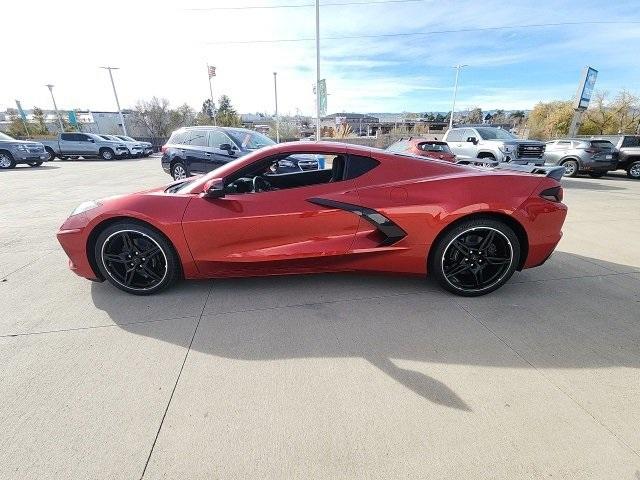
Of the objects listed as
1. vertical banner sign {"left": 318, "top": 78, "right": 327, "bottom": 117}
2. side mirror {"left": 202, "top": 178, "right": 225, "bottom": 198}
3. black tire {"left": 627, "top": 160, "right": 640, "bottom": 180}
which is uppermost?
vertical banner sign {"left": 318, "top": 78, "right": 327, "bottom": 117}

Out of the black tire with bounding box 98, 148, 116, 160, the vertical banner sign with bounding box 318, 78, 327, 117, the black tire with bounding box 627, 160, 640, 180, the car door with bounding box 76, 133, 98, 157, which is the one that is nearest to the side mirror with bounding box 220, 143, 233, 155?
the vertical banner sign with bounding box 318, 78, 327, 117

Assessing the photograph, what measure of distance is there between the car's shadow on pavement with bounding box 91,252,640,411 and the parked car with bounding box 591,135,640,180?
12174 mm

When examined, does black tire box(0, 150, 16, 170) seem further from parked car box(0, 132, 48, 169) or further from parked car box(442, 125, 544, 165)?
parked car box(442, 125, 544, 165)

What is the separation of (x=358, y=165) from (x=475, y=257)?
1287 millimetres

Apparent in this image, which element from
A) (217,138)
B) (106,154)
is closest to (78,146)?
(106,154)

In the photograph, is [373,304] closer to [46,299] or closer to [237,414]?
[237,414]

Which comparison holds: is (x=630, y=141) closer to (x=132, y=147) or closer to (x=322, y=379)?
(x=322, y=379)

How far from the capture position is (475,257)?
2797mm

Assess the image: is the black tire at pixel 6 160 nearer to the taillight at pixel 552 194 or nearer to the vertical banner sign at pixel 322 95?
the vertical banner sign at pixel 322 95

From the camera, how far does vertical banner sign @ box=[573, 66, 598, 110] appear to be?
1592cm

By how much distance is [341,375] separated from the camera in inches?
77.5

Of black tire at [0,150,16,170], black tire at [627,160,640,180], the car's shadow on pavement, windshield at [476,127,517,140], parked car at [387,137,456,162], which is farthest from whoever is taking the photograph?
black tire at [0,150,16,170]

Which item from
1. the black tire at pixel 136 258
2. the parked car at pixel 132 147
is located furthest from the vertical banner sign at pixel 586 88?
the parked car at pixel 132 147

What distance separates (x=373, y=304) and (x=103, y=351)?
201cm
